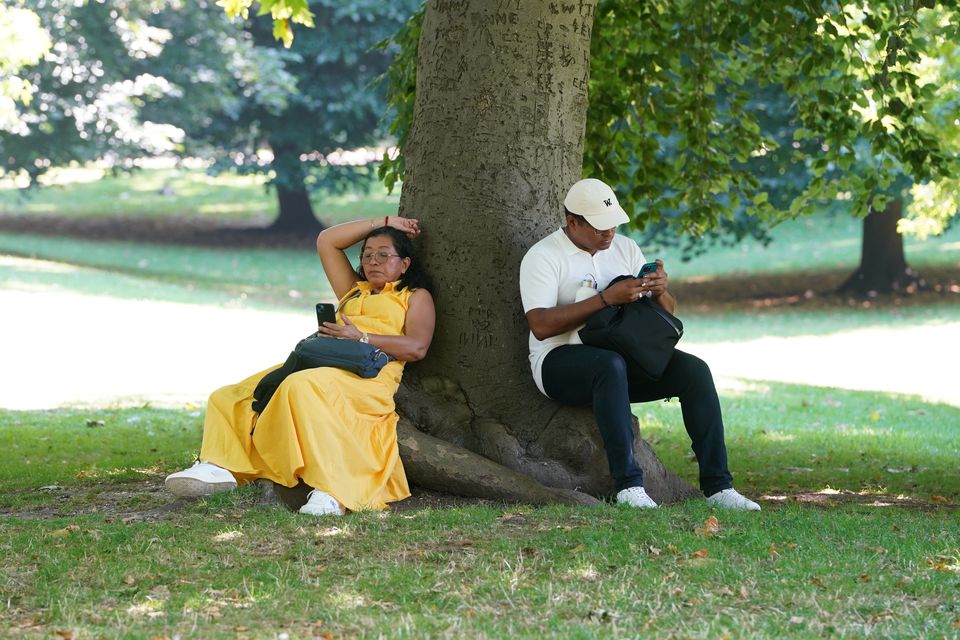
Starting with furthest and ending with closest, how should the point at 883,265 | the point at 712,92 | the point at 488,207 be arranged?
the point at 883,265, the point at 712,92, the point at 488,207

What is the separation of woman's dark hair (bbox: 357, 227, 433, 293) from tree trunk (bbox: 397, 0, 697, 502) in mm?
64

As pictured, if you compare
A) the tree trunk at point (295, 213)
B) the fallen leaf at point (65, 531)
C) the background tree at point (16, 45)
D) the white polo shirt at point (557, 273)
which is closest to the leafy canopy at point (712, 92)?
the white polo shirt at point (557, 273)

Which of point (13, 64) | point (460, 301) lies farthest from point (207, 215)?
point (460, 301)

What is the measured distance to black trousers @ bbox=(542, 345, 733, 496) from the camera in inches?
264

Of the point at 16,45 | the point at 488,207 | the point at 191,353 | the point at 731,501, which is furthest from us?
the point at 16,45

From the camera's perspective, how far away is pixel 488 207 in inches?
293

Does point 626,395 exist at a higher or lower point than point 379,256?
lower

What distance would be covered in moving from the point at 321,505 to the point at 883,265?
24534 millimetres

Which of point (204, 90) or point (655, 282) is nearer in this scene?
point (655, 282)

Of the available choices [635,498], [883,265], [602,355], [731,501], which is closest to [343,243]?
[602,355]

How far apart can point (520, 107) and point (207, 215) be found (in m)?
36.5

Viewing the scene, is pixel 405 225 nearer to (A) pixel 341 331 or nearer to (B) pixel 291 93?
(A) pixel 341 331

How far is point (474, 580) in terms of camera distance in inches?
200

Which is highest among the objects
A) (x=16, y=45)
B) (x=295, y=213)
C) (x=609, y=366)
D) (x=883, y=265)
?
(x=16, y=45)
